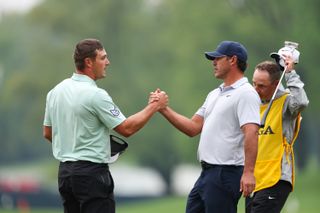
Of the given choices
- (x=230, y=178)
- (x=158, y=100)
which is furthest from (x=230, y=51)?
(x=230, y=178)

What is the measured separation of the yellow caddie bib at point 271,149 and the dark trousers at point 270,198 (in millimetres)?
65

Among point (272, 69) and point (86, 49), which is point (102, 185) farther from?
point (272, 69)

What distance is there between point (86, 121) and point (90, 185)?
0.54 m

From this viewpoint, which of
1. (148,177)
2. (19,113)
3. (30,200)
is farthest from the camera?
(148,177)

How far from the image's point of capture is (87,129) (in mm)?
7984

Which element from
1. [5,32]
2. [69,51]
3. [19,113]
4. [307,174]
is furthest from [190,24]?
[5,32]

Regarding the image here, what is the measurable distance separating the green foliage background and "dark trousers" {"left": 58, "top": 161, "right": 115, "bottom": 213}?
103 feet

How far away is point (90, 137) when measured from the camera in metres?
7.98

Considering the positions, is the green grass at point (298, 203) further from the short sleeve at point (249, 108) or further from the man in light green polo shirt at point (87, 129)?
the man in light green polo shirt at point (87, 129)

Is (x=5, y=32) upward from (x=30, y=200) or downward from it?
upward

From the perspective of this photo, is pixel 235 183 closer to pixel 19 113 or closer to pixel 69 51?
pixel 69 51

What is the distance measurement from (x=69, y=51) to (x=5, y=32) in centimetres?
1982

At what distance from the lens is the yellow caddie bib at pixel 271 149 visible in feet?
29.1

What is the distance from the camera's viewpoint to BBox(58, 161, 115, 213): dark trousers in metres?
7.96
